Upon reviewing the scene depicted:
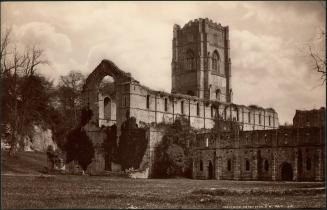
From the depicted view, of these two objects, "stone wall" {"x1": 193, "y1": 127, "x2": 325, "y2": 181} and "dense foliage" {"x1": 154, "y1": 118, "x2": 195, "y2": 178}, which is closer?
"stone wall" {"x1": 193, "y1": 127, "x2": 325, "y2": 181}

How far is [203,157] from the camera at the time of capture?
→ 181 ft

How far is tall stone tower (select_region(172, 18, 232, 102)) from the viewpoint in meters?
86.8

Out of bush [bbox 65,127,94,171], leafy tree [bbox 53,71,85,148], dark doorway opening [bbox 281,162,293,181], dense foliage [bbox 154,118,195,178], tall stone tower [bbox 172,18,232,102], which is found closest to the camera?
dark doorway opening [bbox 281,162,293,181]

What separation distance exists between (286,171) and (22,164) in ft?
83.4

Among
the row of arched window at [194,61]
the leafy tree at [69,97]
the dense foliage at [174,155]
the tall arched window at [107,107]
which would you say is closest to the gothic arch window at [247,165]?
the dense foliage at [174,155]

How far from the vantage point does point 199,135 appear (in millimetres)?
55562

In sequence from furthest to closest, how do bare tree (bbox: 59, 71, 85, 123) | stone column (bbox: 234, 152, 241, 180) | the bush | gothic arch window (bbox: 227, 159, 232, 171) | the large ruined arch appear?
bare tree (bbox: 59, 71, 85, 123) < the bush < the large ruined arch < gothic arch window (bbox: 227, 159, 232, 171) < stone column (bbox: 234, 152, 241, 180)

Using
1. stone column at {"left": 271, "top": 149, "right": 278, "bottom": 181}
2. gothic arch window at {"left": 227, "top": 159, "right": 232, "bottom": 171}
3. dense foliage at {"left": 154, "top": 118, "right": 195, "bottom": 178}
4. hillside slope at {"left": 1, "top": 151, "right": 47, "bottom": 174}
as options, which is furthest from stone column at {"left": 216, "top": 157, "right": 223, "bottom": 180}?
hillside slope at {"left": 1, "top": 151, "right": 47, "bottom": 174}

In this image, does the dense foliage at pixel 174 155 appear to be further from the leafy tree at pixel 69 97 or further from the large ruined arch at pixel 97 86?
the leafy tree at pixel 69 97

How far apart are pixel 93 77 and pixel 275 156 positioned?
2442 centimetres

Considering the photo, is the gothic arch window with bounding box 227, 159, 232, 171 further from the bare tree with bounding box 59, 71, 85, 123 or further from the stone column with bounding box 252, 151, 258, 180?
the bare tree with bounding box 59, 71, 85, 123

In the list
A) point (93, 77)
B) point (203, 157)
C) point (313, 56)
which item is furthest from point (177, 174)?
point (313, 56)

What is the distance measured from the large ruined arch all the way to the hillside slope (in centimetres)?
794

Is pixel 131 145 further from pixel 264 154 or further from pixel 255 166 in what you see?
pixel 264 154
